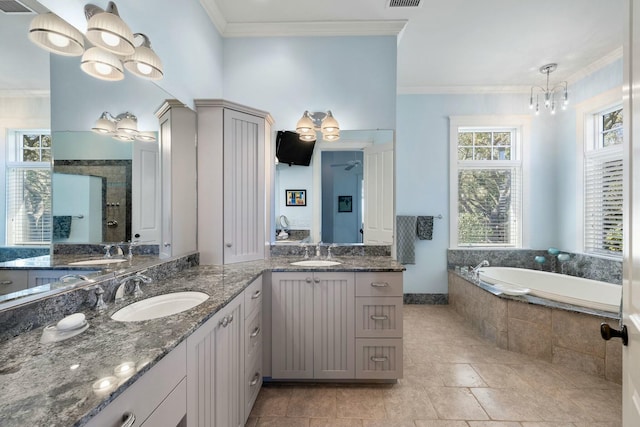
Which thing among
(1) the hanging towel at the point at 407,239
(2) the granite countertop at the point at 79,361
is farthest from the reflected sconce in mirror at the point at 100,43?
(1) the hanging towel at the point at 407,239

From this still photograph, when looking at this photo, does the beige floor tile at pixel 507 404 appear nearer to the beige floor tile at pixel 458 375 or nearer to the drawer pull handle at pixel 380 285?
the beige floor tile at pixel 458 375

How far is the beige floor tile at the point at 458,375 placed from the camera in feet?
6.81

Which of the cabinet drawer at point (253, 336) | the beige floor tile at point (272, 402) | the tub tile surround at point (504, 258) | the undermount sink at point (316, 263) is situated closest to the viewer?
the cabinet drawer at point (253, 336)

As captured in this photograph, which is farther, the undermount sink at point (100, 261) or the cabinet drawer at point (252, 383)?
Result: the cabinet drawer at point (252, 383)

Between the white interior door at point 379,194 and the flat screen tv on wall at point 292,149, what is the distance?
541 mm

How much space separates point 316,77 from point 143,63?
4.98 feet

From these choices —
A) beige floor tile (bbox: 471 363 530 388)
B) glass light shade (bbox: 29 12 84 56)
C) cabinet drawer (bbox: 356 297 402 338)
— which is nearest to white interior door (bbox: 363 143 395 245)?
cabinet drawer (bbox: 356 297 402 338)

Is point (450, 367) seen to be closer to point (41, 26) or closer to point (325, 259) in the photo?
point (325, 259)

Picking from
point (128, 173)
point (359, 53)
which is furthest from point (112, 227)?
point (359, 53)

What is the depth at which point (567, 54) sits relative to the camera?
116 inches

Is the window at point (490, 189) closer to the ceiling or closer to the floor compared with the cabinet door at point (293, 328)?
closer to the ceiling

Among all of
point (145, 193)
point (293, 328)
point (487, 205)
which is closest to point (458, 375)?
point (293, 328)

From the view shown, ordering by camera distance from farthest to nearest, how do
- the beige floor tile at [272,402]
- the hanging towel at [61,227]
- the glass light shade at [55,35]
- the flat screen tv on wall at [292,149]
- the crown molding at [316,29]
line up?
the flat screen tv on wall at [292,149] → the crown molding at [316,29] → the beige floor tile at [272,402] → the hanging towel at [61,227] → the glass light shade at [55,35]

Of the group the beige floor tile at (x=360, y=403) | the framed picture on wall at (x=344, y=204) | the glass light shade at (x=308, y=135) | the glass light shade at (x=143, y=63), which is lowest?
the beige floor tile at (x=360, y=403)
